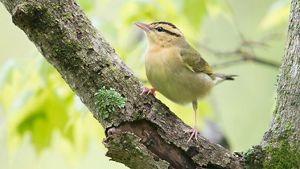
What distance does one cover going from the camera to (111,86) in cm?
234

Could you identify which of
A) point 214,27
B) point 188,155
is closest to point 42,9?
point 188,155

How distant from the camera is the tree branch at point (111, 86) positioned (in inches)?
89.3

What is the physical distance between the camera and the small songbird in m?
3.17

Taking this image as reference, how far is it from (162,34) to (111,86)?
1.21 meters

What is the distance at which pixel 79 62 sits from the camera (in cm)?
232

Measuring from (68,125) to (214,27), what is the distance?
14.9 feet

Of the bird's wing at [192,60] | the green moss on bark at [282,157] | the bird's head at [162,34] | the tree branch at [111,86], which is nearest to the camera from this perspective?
the tree branch at [111,86]

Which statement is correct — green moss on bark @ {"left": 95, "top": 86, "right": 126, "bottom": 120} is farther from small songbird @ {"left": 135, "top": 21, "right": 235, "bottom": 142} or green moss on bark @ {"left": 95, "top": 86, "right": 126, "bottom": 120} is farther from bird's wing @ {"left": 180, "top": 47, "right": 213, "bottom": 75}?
bird's wing @ {"left": 180, "top": 47, "right": 213, "bottom": 75}

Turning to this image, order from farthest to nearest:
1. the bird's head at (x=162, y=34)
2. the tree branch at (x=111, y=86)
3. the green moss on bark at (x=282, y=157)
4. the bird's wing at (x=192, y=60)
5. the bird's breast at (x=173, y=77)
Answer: the bird's head at (x=162, y=34), the bird's wing at (x=192, y=60), the bird's breast at (x=173, y=77), the green moss on bark at (x=282, y=157), the tree branch at (x=111, y=86)

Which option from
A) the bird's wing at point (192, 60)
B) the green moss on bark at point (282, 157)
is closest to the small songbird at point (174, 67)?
the bird's wing at point (192, 60)

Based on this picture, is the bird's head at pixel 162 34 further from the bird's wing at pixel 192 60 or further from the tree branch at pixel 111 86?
the tree branch at pixel 111 86

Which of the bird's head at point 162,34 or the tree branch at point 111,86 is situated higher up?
the bird's head at point 162,34

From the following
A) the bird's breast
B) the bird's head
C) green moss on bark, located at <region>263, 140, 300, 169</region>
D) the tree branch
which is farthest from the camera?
the bird's head

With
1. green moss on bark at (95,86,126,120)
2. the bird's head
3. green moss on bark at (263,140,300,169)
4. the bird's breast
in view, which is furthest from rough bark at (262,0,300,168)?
the bird's head
